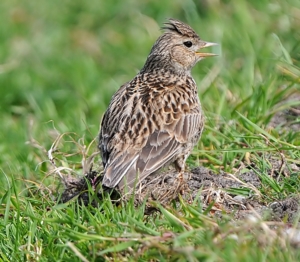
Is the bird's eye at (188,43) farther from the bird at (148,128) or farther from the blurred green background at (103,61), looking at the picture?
the blurred green background at (103,61)

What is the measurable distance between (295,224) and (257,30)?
571 cm

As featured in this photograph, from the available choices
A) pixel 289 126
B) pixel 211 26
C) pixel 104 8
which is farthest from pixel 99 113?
pixel 104 8

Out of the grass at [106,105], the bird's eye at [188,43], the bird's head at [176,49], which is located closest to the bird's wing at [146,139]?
the grass at [106,105]

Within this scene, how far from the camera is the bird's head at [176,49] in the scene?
7.31 meters

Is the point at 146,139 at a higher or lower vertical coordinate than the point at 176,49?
lower

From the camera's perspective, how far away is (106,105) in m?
10.1

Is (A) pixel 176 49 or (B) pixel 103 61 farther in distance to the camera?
(B) pixel 103 61

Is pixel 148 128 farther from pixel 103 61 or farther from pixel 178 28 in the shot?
pixel 103 61

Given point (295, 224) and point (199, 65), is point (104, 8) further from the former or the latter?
point (295, 224)

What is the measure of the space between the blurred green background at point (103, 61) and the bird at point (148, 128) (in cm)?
41

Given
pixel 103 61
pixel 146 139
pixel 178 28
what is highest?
pixel 178 28

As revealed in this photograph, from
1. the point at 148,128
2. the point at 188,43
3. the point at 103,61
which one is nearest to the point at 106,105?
the point at 103,61

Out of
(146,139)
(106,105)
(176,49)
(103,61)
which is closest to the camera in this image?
(146,139)

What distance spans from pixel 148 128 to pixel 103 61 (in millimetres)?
6487
